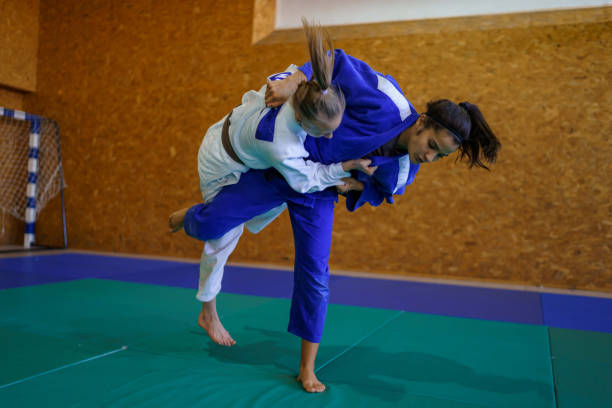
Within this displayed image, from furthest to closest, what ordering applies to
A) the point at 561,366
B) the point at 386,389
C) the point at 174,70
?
the point at 174,70, the point at 561,366, the point at 386,389

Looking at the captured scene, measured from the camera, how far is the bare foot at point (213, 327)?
217 centimetres

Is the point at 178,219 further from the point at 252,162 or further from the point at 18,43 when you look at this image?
the point at 18,43

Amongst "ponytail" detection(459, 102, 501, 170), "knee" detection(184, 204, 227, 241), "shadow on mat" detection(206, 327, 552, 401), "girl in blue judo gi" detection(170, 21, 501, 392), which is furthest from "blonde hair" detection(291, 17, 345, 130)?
"shadow on mat" detection(206, 327, 552, 401)

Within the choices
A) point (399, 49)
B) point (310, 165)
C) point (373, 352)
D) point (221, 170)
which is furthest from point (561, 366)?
point (399, 49)

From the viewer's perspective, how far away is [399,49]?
4.91 metres

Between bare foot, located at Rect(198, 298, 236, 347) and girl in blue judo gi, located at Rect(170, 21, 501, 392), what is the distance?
0.46m

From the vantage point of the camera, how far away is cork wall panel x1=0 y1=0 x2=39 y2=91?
6.04 metres

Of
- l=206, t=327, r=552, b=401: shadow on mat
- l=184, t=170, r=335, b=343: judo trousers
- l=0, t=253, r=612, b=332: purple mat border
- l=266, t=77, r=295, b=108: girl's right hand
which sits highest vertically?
l=266, t=77, r=295, b=108: girl's right hand

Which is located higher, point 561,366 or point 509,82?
point 509,82

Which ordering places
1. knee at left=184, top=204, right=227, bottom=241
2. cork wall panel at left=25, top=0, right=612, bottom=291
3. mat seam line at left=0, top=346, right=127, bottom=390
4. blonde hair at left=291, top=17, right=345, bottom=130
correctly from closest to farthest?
blonde hair at left=291, top=17, right=345, bottom=130, mat seam line at left=0, top=346, right=127, bottom=390, knee at left=184, top=204, right=227, bottom=241, cork wall panel at left=25, top=0, right=612, bottom=291

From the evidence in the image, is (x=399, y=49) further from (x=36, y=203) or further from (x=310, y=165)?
(x=36, y=203)

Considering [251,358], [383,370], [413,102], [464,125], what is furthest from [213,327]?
[413,102]

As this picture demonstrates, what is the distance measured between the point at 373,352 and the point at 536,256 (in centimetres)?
294

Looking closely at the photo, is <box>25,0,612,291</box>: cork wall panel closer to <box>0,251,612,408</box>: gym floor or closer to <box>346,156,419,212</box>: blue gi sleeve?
<box>0,251,612,408</box>: gym floor
